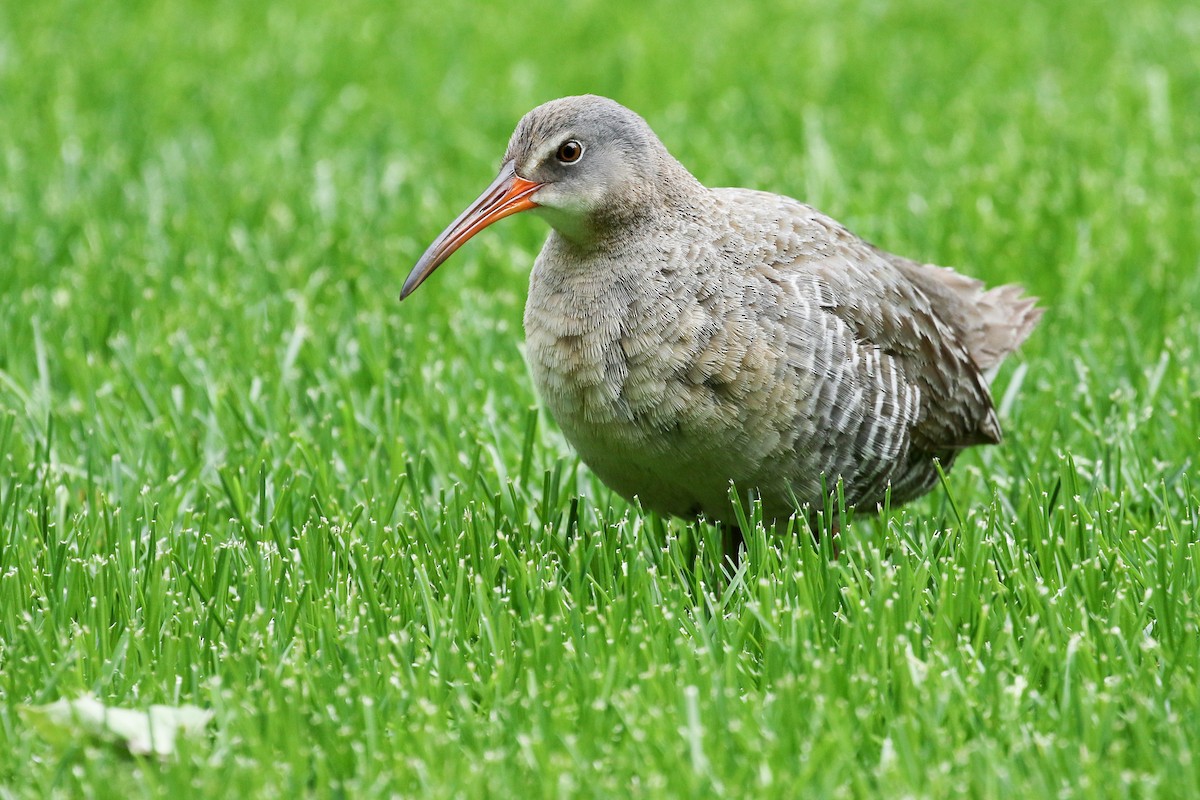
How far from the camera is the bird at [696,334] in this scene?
3893 millimetres

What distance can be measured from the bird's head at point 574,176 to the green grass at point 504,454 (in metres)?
0.76

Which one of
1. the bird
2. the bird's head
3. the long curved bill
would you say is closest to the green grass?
the bird

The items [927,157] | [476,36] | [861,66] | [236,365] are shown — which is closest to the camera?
[236,365]

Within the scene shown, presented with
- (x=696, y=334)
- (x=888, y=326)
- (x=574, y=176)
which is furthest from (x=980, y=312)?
(x=574, y=176)

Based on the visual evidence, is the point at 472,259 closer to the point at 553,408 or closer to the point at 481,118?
the point at 481,118

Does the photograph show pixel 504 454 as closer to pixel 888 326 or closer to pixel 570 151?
pixel 570 151

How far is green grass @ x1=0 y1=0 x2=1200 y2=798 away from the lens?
317 cm

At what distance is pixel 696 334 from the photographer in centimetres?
389

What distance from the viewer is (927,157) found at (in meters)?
7.20

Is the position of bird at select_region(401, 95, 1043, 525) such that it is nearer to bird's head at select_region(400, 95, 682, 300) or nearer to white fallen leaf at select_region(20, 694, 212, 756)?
bird's head at select_region(400, 95, 682, 300)

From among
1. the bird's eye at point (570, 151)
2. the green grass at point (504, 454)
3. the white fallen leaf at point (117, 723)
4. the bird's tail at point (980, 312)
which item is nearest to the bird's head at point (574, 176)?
the bird's eye at point (570, 151)

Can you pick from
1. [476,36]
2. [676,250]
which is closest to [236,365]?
[676,250]

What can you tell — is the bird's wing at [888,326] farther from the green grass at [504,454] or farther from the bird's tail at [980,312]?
the green grass at [504,454]

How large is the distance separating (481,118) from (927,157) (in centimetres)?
225
